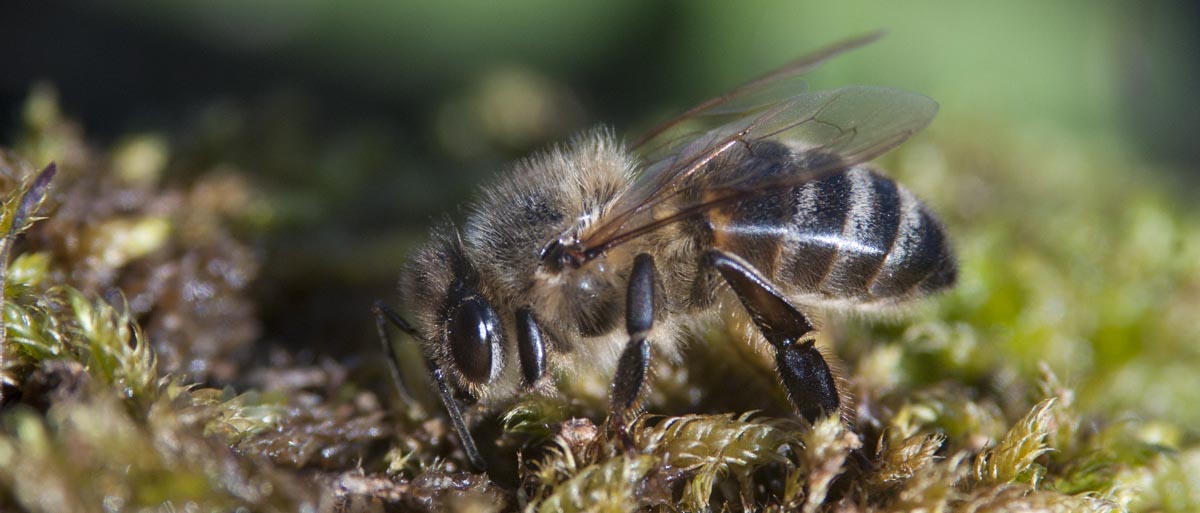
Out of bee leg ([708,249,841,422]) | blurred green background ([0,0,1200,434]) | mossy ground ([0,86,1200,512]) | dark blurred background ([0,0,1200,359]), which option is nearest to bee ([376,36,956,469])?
bee leg ([708,249,841,422])

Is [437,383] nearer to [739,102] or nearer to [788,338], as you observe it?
[788,338]

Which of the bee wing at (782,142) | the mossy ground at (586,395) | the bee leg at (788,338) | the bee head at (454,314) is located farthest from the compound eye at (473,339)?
the bee leg at (788,338)

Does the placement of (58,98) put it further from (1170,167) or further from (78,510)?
(1170,167)

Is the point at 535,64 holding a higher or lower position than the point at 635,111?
higher

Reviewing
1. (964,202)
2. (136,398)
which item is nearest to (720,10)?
(964,202)

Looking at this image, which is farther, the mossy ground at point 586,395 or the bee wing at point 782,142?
the bee wing at point 782,142

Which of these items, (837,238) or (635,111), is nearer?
(837,238)

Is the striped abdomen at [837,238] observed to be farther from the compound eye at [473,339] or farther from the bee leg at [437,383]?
the bee leg at [437,383]

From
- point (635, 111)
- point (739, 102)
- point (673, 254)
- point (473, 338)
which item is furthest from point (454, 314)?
point (635, 111)
